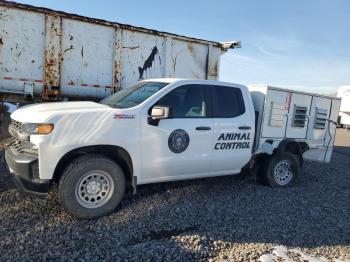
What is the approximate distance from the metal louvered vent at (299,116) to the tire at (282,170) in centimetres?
64

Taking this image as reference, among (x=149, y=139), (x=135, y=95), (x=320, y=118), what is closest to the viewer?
(x=149, y=139)

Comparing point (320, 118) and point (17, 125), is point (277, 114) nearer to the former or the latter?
point (320, 118)

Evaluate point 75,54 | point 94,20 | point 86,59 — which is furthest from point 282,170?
point 94,20

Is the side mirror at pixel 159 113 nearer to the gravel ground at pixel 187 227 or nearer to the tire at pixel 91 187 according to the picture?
the tire at pixel 91 187

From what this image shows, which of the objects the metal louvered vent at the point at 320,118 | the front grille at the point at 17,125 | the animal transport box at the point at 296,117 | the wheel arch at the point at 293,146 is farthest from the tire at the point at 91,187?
the metal louvered vent at the point at 320,118

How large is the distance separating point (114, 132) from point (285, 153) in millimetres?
3640

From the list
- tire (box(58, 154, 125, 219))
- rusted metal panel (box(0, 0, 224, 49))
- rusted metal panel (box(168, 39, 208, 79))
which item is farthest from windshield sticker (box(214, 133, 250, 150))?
rusted metal panel (box(0, 0, 224, 49))

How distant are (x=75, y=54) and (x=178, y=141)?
4.03 m

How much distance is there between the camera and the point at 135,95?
543 cm

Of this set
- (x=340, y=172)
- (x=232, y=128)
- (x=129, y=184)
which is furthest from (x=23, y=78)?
(x=340, y=172)

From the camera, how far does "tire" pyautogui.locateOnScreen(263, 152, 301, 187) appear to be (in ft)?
22.2

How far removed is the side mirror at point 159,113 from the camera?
15.8ft

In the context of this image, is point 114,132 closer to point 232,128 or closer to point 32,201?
point 32,201

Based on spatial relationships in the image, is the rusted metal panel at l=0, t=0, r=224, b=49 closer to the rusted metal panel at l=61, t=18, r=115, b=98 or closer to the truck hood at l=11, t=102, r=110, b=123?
the rusted metal panel at l=61, t=18, r=115, b=98
